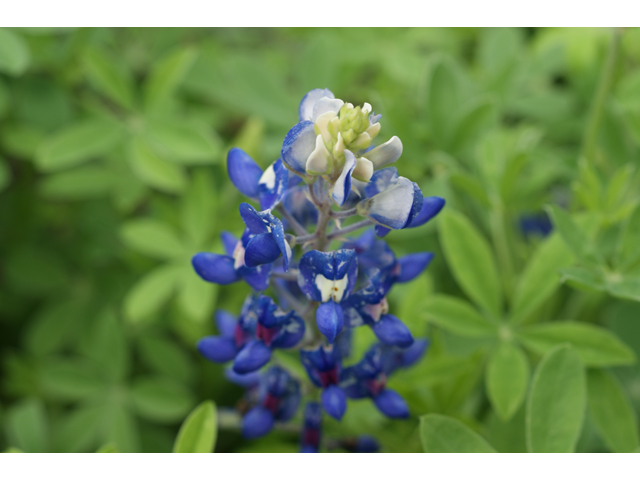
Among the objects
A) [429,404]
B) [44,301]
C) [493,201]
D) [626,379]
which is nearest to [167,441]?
[44,301]

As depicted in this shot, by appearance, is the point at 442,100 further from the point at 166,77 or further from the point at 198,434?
the point at 198,434

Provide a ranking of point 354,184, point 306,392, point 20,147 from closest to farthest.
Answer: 1. point 354,184
2. point 306,392
3. point 20,147

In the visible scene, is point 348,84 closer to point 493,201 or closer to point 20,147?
point 493,201

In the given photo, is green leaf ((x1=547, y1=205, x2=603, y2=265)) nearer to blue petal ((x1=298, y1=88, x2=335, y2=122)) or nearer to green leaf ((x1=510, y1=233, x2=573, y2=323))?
green leaf ((x1=510, y1=233, x2=573, y2=323))

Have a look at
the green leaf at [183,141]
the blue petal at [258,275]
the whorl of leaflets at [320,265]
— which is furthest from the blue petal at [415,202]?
the green leaf at [183,141]

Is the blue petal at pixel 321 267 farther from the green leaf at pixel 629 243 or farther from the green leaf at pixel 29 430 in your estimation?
the green leaf at pixel 29 430

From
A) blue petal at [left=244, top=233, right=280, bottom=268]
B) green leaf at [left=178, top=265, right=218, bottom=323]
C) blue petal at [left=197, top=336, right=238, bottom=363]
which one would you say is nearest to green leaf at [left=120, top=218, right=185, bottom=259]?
green leaf at [left=178, top=265, right=218, bottom=323]
